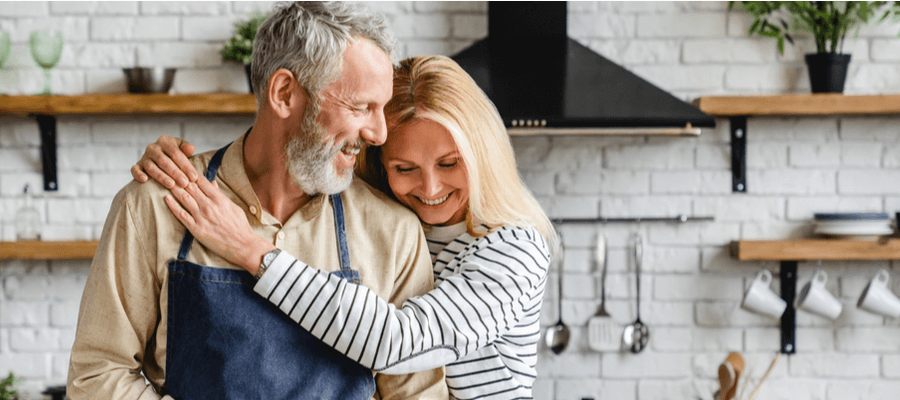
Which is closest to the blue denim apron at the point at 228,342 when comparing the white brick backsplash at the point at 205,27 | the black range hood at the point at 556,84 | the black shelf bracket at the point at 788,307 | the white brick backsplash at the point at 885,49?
the black range hood at the point at 556,84

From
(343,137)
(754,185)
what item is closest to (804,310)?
(754,185)

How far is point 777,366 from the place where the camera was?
2.64 m

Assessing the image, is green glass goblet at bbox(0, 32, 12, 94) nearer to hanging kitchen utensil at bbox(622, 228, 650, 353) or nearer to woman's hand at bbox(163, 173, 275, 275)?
woman's hand at bbox(163, 173, 275, 275)

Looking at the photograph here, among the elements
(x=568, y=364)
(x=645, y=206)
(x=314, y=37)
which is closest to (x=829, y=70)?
(x=645, y=206)

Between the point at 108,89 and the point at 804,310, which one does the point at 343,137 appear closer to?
the point at 108,89

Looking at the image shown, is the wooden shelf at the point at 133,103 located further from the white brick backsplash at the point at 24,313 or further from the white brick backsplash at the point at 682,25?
the white brick backsplash at the point at 682,25

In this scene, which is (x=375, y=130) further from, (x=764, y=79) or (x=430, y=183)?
(x=764, y=79)

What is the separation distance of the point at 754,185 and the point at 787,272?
0.36 m

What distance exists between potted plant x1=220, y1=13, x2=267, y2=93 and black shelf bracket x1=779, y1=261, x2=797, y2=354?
214 cm

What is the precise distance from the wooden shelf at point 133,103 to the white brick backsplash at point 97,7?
0.38m

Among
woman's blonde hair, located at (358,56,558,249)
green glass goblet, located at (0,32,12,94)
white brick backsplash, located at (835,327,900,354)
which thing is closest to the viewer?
woman's blonde hair, located at (358,56,558,249)

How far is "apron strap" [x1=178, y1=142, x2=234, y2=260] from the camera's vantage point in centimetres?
112

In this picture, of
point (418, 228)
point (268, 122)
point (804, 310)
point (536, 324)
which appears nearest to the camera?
point (268, 122)

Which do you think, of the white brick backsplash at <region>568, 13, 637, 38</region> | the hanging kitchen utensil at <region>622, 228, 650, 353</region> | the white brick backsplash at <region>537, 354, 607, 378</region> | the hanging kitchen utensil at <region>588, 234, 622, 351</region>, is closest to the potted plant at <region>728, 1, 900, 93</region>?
the white brick backsplash at <region>568, 13, 637, 38</region>
